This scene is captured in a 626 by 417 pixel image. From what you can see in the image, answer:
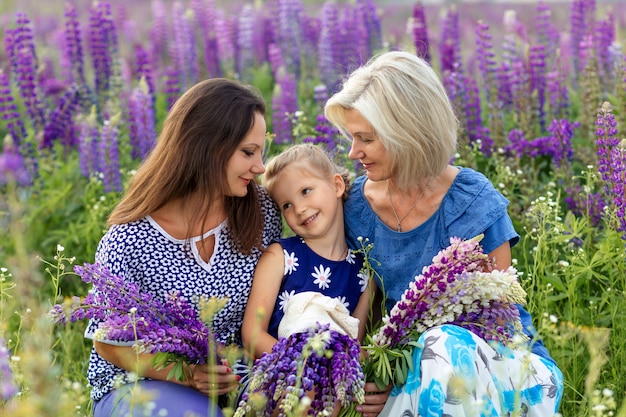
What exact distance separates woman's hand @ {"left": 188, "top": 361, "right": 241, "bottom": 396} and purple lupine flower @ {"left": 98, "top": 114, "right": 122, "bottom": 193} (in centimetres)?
229

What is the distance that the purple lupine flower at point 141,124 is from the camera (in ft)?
18.0

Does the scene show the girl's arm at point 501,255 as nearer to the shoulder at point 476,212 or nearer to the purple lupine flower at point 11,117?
the shoulder at point 476,212

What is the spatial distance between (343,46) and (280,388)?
13.6 ft

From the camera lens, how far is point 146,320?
2.76 metres

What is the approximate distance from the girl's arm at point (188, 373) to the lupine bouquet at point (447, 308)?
419 millimetres

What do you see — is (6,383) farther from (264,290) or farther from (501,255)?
(501,255)

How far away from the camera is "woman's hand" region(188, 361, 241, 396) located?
2.97 metres

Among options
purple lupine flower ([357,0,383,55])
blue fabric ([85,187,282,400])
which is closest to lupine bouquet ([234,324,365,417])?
blue fabric ([85,187,282,400])

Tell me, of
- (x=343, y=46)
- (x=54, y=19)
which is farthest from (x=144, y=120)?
(x=54, y=19)

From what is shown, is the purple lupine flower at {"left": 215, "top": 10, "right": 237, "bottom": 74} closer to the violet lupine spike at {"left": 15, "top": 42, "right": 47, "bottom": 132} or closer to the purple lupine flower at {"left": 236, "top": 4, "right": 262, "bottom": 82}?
the purple lupine flower at {"left": 236, "top": 4, "right": 262, "bottom": 82}

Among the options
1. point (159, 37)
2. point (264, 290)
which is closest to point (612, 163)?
point (264, 290)

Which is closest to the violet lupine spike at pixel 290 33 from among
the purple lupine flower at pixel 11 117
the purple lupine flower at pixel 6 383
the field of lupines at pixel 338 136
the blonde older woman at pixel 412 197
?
the field of lupines at pixel 338 136

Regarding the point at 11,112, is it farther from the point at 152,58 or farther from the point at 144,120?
the point at 152,58

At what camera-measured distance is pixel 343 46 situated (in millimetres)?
6352
